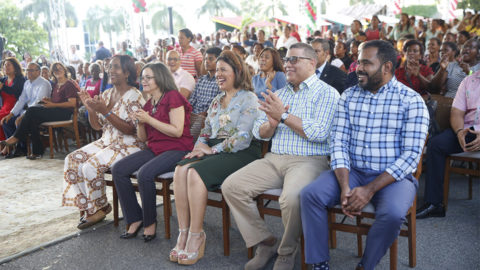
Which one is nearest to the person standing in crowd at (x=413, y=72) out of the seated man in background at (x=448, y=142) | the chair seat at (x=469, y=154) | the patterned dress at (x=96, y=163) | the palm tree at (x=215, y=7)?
the seated man in background at (x=448, y=142)

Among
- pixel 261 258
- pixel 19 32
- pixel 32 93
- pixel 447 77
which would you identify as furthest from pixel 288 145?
pixel 19 32

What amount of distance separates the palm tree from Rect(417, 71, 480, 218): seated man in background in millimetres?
41395

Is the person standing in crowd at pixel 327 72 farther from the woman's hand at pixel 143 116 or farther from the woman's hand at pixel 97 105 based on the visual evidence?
the woman's hand at pixel 97 105

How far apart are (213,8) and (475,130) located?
42.1m

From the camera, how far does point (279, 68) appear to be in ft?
14.9

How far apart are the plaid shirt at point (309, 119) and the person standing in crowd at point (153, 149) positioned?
70cm

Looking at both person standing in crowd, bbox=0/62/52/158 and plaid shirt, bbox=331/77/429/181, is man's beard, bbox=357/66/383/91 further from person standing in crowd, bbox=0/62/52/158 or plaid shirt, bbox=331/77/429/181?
person standing in crowd, bbox=0/62/52/158

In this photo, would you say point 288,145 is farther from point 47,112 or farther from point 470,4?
point 470,4

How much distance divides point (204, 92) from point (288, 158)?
6.44 feet

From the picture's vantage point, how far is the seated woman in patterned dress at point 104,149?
3305 millimetres

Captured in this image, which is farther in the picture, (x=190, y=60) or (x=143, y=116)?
(x=190, y=60)

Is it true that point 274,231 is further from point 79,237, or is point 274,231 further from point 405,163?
point 79,237

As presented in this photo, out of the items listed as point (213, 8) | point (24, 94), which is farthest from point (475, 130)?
point (213, 8)

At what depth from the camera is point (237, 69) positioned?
10.1ft
